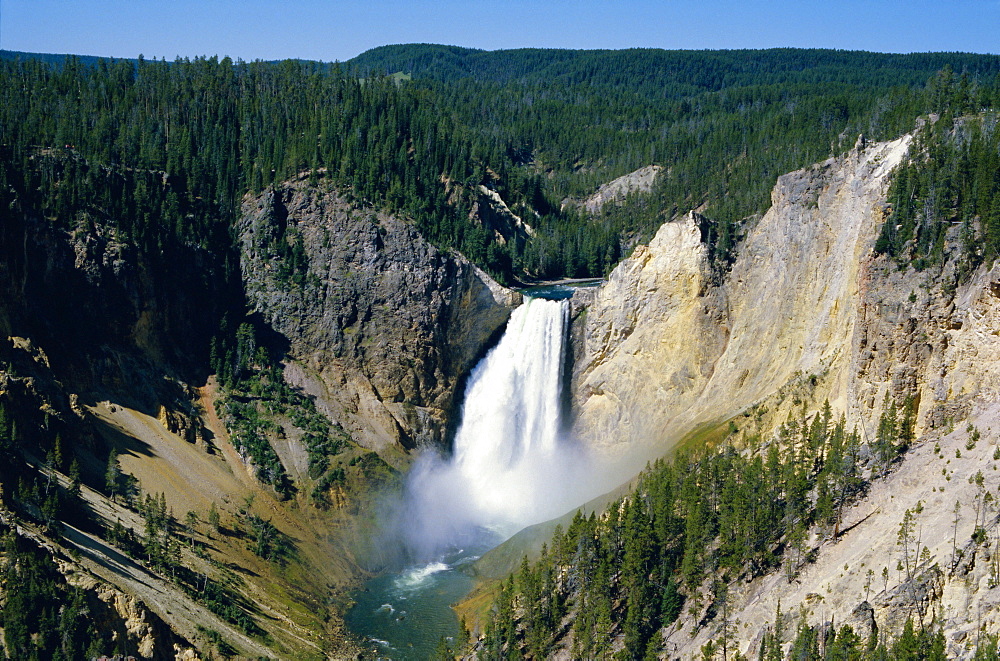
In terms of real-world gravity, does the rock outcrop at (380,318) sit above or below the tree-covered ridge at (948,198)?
below

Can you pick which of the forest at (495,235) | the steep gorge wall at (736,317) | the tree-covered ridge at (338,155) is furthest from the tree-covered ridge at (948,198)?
the tree-covered ridge at (338,155)

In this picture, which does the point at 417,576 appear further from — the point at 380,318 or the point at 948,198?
the point at 948,198

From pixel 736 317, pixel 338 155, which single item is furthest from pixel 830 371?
pixel 338 155

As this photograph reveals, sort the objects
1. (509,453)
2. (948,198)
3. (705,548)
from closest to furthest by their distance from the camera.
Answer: (705,548), (948,198), (509,453)

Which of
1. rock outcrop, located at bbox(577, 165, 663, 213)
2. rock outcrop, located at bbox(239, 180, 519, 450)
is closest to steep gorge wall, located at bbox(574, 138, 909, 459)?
rock outcrop, located at bbox(239, 180, 519, 450)

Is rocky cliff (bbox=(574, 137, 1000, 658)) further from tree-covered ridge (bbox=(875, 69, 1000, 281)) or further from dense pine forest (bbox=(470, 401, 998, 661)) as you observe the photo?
tree-covered ridge (bbox=(875, 69, 1000, 281))

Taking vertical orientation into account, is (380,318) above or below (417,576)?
above

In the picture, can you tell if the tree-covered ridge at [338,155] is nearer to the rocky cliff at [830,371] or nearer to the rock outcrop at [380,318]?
the rock outcrop at [380,318]
